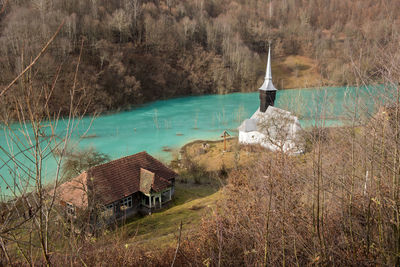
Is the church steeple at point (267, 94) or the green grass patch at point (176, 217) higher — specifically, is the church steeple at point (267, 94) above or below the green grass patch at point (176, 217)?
above

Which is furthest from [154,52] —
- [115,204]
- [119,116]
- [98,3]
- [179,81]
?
[115,204]

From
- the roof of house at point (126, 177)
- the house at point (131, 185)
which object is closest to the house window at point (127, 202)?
the house at point (131, 185)

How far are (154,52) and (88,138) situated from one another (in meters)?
38.5

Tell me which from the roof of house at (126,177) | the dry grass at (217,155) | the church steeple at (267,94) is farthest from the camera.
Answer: the church steeple at (267,94)

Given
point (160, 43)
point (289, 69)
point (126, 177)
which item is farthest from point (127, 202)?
point (289, 69)

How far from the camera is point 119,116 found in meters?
40.8

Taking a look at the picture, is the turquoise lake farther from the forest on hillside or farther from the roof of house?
the roof of house

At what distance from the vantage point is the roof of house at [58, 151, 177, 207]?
49.4ft

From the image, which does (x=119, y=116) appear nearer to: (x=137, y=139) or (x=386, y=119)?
(x=137, y=139)

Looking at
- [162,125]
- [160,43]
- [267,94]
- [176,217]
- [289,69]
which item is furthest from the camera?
[289,69]

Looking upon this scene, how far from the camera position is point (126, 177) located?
16719 mm

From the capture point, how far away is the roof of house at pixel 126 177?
49.4ft

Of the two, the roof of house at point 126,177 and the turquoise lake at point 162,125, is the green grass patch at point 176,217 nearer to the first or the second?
the roof of house at point 126,177

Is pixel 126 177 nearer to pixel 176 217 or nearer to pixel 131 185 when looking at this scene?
pixel 131 185
